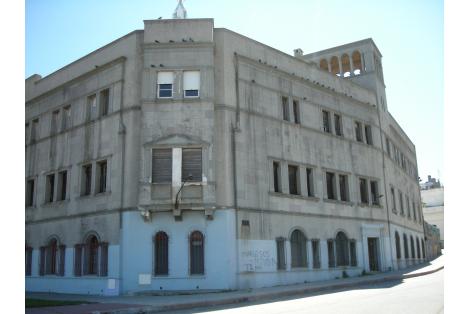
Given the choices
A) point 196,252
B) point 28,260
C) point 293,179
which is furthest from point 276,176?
point 28,260

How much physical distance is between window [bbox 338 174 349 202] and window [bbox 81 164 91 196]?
16787mm

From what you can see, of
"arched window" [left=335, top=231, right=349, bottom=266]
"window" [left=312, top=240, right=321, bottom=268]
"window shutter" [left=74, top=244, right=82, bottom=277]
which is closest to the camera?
"window shutter" [left=74, top=244, right=82, bottom=277]

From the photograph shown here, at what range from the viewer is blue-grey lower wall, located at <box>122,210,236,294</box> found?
21.7 meters

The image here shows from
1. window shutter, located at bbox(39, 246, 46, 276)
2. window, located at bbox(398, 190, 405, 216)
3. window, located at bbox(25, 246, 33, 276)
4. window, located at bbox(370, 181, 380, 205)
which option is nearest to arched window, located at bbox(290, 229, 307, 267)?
window, located at bbox(370, 181, 380, 205)

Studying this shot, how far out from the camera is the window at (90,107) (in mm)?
27172

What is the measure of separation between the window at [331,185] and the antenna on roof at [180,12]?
1417 centimetres

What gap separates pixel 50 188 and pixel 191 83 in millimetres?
12450

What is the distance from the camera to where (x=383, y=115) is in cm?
3812

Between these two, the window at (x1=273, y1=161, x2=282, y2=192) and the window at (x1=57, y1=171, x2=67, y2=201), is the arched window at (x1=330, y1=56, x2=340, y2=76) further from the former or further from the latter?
the window at (x1=57, y1=171, x2=67, y2=201)

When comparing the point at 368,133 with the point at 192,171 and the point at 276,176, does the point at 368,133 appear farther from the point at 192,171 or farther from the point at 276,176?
the point at 192,171

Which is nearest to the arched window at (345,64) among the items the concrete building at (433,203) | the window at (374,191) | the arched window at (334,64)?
the arched window at (334,64)

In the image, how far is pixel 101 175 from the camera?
25.7 m
